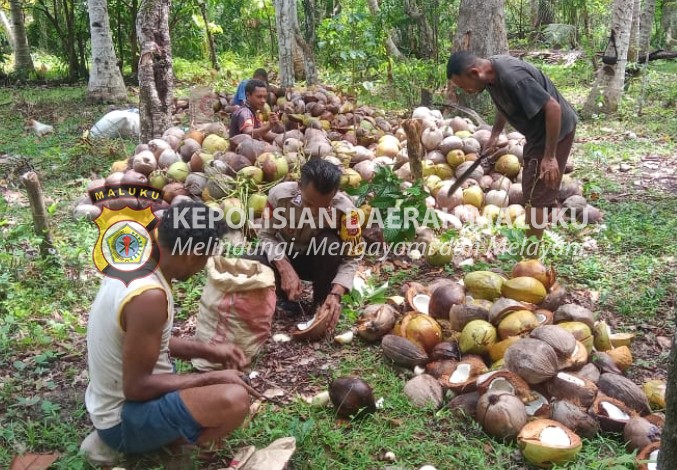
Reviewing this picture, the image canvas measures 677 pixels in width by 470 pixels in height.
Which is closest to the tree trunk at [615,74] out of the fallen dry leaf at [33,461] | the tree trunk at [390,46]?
the tree trunk at [390,46]

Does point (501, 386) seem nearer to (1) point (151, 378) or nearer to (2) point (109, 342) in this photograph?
(1) point (151, 378)

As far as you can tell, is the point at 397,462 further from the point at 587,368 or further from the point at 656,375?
the point at 656,375

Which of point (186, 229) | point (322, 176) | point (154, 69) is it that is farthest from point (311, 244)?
Result: point (154, 69)

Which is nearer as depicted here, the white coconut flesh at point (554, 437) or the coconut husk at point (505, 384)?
the white coconut flesh at point (554, 437)

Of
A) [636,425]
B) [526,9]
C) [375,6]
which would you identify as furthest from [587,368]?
[526,9]

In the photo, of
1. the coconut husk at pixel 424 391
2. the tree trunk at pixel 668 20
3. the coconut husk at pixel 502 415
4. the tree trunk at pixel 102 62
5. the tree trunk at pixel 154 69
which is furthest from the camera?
the tree trunk at pixel 668 20

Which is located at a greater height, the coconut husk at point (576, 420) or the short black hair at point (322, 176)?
the short black hair at point (322, 176)

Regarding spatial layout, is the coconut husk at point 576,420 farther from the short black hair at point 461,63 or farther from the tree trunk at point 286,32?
the tree trunk at point 286,32

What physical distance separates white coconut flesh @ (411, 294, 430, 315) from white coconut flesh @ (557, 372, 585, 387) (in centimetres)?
95

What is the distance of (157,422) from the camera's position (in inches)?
83.1

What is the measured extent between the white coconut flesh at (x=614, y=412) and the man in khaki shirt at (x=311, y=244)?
144 centimetres

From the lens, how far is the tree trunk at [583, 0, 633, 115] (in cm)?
763

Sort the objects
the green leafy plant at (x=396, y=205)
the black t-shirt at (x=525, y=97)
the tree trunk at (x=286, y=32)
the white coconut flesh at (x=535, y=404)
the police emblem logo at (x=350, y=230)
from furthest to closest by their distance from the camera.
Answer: the tree trunk at (x=286, y=32) < the green leafy plant at (x=396, y=205) < the black t-shirt at (x=525, y=97) < the police emblem logo at (x=350, y=230) < the white coconut flesh at (x=535, y=404)

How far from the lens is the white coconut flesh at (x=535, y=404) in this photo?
2.53 meters
